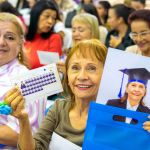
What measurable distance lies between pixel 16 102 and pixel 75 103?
14.2 inches

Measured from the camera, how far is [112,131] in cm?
121

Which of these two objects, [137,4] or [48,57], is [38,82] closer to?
[48,57]

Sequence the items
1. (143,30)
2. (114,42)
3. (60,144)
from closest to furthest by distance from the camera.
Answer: (60,144)
(143,30)
(114,42)

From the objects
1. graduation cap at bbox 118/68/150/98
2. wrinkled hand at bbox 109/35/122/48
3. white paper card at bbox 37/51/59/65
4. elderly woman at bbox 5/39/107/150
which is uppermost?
graduation cap at bbox 118/68/150/98

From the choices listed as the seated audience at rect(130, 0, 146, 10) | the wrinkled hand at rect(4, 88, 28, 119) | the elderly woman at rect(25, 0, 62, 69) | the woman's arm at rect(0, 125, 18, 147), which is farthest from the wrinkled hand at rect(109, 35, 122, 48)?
the wrinkled hand at rect(4, 88, 28, 119)

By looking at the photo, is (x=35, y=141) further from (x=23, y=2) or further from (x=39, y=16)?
(x=23, y=2)

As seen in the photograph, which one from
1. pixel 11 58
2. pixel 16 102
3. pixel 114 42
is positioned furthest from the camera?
pixel 114 42

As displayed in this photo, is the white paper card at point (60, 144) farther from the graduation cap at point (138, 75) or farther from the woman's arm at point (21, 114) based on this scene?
the graduation cap at point (138, 75)

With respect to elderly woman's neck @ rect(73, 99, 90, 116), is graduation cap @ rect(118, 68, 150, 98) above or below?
above

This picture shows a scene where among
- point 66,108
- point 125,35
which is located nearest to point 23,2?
point 125,35

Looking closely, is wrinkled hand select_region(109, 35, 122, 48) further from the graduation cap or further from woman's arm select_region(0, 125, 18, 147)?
the graduation cap

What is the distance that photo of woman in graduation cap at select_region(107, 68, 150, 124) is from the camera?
121 centimetres

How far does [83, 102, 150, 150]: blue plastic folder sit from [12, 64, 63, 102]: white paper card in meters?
0.25

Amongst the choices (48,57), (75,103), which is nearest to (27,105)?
(75,103)
